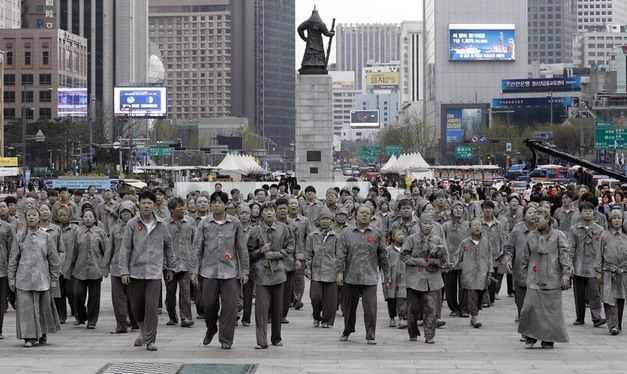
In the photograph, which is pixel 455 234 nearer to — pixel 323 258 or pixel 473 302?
pixel 473 302

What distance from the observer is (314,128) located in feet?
178

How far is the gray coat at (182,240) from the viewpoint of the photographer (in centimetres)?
1864

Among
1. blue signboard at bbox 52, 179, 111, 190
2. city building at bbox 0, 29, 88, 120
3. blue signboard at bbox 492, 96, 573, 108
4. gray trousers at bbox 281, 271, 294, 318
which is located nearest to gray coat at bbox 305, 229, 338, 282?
gray trousers at bbox 281, 271, 294, 318

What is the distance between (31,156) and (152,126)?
5987 centimetres

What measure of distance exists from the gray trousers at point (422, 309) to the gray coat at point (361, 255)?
517 mm

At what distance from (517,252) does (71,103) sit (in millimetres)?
117627

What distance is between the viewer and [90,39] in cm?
16688

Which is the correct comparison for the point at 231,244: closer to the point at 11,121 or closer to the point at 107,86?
the point at 11,121

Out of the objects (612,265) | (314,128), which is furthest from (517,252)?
(314,128)

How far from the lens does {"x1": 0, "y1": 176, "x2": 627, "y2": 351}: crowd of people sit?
15781 mm

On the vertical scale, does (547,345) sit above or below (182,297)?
below

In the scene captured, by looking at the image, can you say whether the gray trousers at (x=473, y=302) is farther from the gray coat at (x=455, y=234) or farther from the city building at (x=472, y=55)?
the city building at (x=472, y=55)

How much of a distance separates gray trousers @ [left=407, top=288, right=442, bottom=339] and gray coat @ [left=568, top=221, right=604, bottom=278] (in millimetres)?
2961

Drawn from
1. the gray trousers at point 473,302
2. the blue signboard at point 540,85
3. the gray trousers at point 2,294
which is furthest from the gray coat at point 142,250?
the blue signboard at point 540,85
